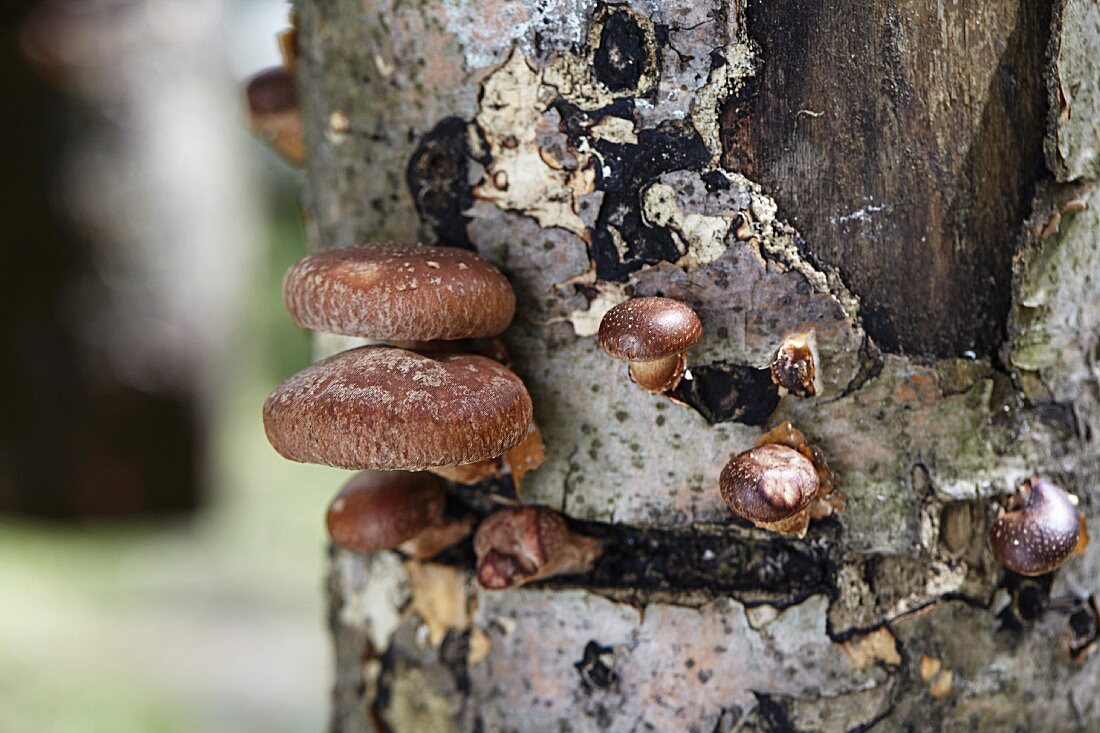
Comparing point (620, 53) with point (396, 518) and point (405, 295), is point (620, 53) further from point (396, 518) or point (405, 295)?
point (396, 518)

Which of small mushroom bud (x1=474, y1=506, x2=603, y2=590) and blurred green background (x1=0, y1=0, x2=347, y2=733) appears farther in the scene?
blurred green background (x1=0, y1=0, x2=347, y2=733)

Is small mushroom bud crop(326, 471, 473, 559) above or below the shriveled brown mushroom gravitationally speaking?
below

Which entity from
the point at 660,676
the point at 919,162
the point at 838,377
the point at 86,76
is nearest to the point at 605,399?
the point at 838,377

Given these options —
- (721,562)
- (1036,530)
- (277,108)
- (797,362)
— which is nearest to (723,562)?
(721,562)

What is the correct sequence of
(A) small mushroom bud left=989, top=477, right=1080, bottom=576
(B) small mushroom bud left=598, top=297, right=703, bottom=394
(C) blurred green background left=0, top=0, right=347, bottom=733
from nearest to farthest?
(B) small mushroom bud left=598, top=297, right=703, bottom=394 → (A) small mushroom bud left=989, top=477, right=1080, bottom=576 → (C) blurred green background left=0, top=0, right=347, bottom=733

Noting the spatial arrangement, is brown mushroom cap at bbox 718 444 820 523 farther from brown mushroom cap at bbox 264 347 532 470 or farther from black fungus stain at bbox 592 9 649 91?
black fungus stain at bbox 592 9 649 91

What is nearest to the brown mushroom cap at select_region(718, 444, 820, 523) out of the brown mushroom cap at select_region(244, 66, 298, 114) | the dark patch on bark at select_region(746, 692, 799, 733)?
the dark patch on bark at select_region(746, 692, 799, 733)

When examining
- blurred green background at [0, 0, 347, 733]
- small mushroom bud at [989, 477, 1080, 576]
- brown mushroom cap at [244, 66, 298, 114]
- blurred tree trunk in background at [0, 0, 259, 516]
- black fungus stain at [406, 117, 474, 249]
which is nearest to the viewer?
small mushroom bud at [989, 477, 1080, 576]
